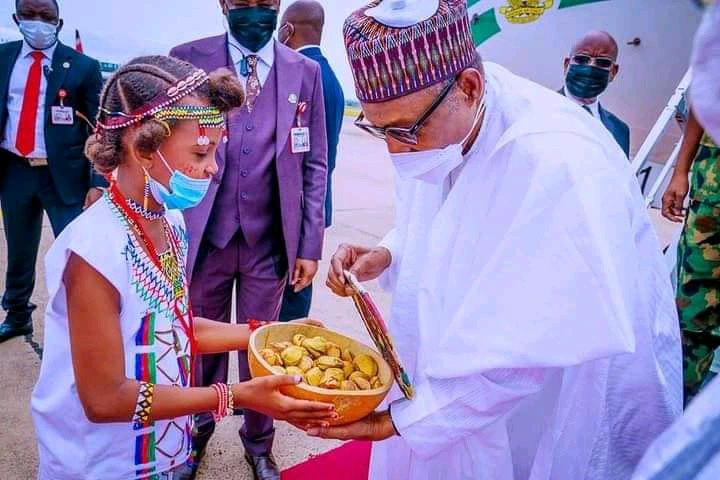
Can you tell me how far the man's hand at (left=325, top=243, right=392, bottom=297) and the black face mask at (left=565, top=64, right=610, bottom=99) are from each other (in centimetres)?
241

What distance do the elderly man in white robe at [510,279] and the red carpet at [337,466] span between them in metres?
1.04

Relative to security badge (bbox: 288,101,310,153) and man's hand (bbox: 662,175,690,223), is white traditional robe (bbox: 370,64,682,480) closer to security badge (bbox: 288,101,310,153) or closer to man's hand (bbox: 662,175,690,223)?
security badge (bbox: 288,101,310,153)

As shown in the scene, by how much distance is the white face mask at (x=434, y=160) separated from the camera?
133cm

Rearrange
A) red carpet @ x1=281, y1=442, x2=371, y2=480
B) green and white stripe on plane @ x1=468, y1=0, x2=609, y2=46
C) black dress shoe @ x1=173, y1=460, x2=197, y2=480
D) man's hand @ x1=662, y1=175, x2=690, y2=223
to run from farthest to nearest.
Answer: green and white stripe on plane @ x1=468, y1=0, x2=609, y2=46, man's hand @ x1=662, y1=175, x2=690, y2=223, red carpet @ x1=281, y1=442, x2=371, y2=480, black dress shoe @ x1=173, y1=460, x2=197, y2=480

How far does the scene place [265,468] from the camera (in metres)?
2.33

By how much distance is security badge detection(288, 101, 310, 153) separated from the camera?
7.19ft

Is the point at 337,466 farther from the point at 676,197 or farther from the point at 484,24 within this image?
the point at 484,24

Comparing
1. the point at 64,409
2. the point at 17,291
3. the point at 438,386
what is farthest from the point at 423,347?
the point at 17,291

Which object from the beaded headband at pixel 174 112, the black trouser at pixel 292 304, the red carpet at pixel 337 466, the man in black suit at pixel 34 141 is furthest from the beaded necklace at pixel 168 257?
the man in black suit at pixel 34 141

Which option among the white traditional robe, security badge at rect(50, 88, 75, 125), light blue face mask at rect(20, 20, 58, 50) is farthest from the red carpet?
light blue face mask at rect(20, 20, 58, 50)

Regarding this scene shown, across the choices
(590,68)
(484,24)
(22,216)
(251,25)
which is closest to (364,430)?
(251,25)

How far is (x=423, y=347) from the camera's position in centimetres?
133

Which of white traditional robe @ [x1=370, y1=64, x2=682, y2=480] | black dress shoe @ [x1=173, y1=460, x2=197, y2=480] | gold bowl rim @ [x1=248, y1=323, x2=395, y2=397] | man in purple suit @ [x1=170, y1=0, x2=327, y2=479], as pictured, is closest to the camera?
white traditional robe @ [x1=370, y1=64, x2=682, y2=480]

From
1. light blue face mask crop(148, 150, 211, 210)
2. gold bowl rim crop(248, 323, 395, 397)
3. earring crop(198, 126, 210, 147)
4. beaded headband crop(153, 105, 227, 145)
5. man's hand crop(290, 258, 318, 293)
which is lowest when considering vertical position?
man's hand crop(290, 258, 318, 293)
